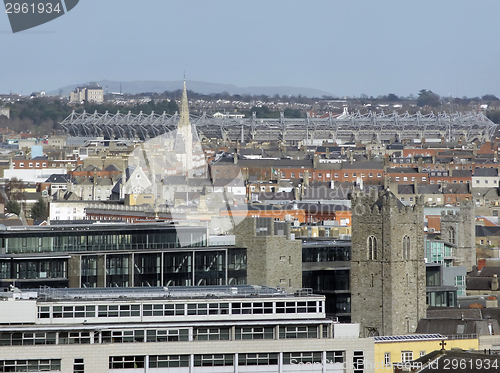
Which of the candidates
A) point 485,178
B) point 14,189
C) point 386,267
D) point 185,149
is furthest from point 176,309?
point 185,149

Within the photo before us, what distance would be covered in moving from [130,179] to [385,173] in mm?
45973

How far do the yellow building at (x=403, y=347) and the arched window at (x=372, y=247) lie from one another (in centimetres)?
775

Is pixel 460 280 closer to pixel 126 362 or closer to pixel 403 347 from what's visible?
pixel 403 347

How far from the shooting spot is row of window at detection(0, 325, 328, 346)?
33.0 meters

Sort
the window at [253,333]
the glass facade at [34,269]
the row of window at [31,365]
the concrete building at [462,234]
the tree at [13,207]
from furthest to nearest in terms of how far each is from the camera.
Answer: the tree at [13,207] < the concrete building at [462,234] < the glass facade at [34,269] < the window at [253,333] < the row of window at [31,365]

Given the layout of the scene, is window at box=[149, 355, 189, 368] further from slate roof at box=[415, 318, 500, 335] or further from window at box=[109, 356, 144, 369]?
slate roof at box=[415, 318, 500, 335]

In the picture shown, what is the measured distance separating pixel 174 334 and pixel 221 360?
1256mm

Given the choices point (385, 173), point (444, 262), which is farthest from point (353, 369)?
point (385, 173)

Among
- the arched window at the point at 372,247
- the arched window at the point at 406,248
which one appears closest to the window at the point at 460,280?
the arched window at the point at 406,248

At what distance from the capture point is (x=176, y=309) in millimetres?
→ 34938

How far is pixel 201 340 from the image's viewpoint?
3412cm

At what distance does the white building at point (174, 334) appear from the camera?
108 feet

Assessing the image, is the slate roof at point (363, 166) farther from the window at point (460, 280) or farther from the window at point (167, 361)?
the window at point (167, 361)

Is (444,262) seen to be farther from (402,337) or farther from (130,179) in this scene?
(130,179)
